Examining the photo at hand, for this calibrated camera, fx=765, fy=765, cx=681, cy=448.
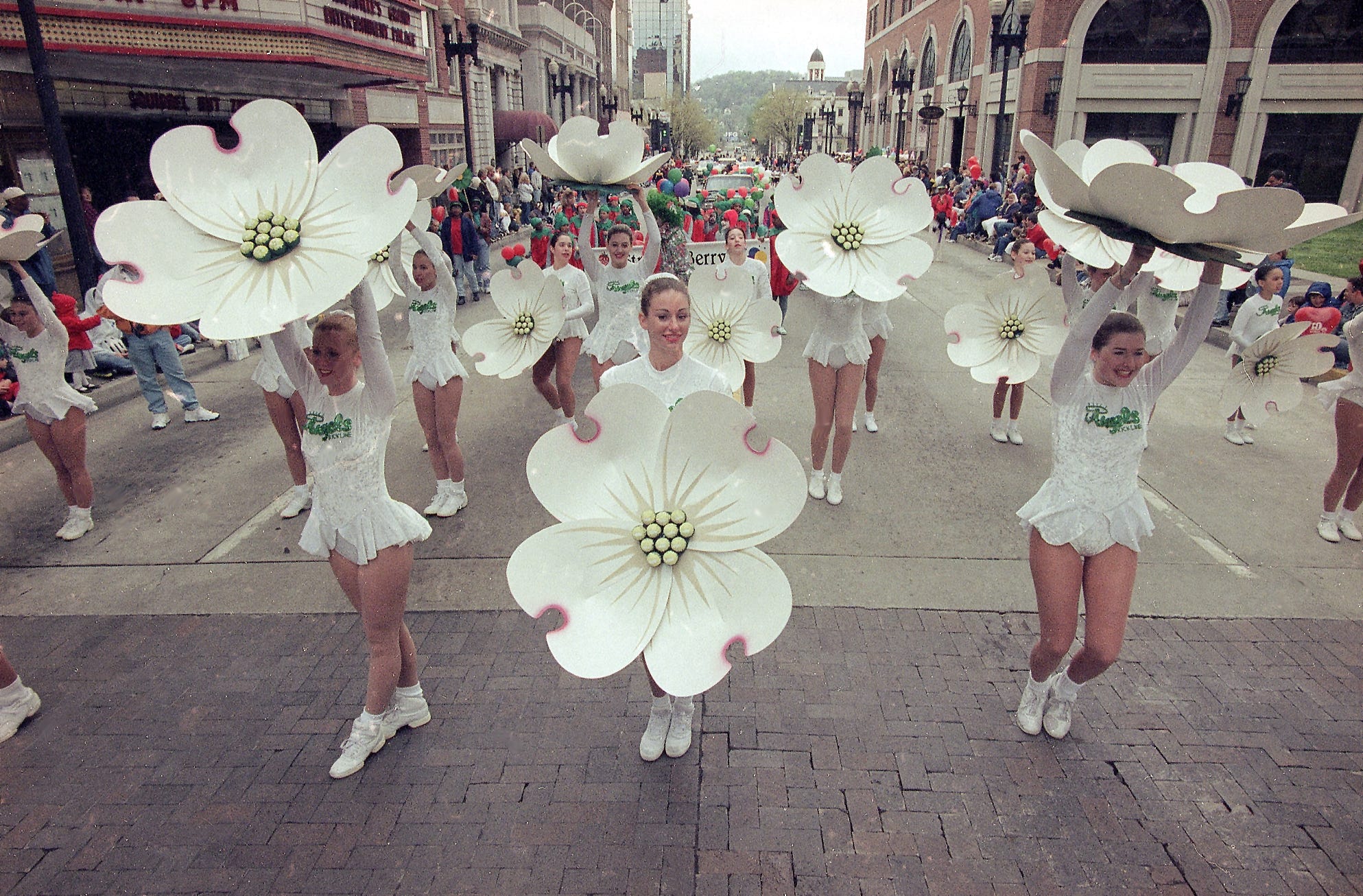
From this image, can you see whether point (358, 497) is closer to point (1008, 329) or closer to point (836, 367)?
point (836, 367)

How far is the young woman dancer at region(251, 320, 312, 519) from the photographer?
5391 millimetres

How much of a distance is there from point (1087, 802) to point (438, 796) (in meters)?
2.67

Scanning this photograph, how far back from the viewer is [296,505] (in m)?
5.77

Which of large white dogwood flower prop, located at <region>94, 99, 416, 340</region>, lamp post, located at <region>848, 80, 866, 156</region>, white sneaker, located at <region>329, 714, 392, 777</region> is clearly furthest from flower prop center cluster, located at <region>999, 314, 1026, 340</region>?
lamp post, located at <region>848, 80, 866, 156</region>

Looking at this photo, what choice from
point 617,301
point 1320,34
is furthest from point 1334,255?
point 617,301

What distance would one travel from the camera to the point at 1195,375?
9117 millimetres

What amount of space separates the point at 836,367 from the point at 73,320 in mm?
6257

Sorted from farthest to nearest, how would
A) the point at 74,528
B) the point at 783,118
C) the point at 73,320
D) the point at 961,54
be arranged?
the point at 783,118 → the point at 961,54 → the point at 73,320 → the point at 74,528

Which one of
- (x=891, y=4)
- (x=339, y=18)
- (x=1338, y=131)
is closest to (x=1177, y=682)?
(x=339, y=18)

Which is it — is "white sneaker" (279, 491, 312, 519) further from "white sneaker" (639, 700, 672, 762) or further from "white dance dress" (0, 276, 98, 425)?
"white sneaker" (639, 700, 672, 762)

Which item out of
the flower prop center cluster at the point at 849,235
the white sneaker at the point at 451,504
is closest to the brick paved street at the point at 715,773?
the white sneaker at the point at 451,504

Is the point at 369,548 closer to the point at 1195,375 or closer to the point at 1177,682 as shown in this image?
the point at 1177,682

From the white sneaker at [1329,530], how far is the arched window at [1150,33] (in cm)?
2638

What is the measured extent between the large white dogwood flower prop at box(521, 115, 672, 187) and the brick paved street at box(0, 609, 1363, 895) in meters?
2.59
